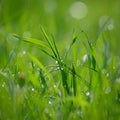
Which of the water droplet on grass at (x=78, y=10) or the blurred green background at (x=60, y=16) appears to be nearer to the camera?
the blurred green background at (x=60, y=16)

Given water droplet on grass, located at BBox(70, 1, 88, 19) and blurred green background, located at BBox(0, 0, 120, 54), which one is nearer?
blurred green background, located at BBox(0, 0, 120, 54)

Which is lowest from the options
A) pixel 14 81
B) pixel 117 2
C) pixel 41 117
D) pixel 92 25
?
pixel 41 117

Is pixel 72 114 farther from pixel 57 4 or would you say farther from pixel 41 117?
pixel 57 4

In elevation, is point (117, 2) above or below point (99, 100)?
above

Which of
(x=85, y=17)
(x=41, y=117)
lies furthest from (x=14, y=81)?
(x=85, y=17)

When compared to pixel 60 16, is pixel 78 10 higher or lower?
higher

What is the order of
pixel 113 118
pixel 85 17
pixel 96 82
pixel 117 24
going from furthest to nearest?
pixel 85 17
pixel 117 24
pixel 96 82
pixel 113 118

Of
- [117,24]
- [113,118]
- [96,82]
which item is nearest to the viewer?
[113,118]

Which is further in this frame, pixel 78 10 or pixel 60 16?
pixel 78 10
